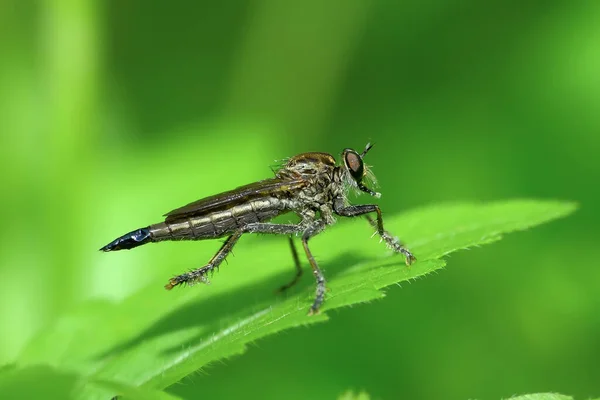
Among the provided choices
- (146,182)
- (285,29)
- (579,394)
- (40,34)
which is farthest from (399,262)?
(285,29)

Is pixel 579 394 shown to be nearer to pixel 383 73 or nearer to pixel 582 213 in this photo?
pixel 582 213

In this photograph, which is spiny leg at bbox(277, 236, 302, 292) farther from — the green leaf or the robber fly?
the green leaf

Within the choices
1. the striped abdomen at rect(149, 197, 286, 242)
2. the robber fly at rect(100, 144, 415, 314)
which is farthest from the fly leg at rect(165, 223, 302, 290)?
the striped abdomen at rect(149, 197, 286, 242)

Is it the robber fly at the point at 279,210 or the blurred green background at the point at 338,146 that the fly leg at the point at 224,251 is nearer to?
the robber fly at the point at 279,210

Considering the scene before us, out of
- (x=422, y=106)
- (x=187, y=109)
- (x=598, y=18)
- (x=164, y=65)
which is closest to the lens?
(x=598, y=18)

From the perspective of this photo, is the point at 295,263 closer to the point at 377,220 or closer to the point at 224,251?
the point at 224,251

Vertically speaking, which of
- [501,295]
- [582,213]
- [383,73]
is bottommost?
[501,295]

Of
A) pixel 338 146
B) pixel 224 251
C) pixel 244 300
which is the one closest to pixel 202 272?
pixel 224 251
